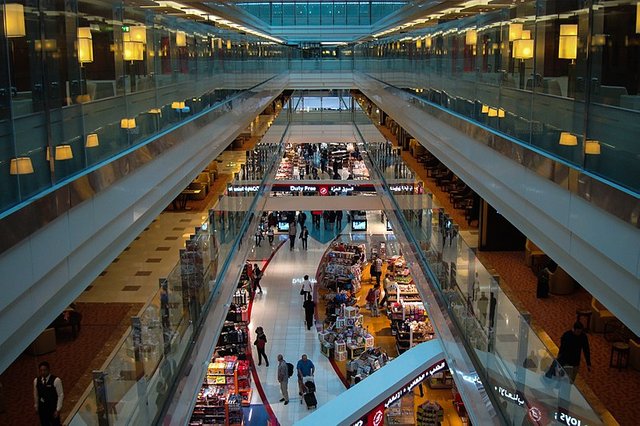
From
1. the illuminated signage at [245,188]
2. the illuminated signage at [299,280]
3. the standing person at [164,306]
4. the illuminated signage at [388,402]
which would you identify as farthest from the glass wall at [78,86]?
the illuminated signage at [299,280]

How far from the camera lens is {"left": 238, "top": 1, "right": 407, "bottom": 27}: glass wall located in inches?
1762

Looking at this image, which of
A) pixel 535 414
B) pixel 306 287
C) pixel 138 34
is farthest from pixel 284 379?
pixel 535 414

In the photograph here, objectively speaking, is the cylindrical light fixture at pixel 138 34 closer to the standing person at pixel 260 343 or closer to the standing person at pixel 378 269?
the standing person at pixel 260 343

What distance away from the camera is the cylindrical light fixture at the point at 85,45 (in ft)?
18.2

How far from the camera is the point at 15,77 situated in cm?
401

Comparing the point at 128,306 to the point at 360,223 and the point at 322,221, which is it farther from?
the point at 322,221

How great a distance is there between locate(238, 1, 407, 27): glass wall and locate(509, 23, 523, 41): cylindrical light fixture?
3824 cm

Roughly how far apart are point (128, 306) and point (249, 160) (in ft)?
30.6

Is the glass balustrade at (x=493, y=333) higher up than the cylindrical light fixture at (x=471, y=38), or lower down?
lower down

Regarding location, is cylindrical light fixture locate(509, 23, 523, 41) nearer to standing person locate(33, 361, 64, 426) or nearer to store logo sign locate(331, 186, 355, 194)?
standing person locate(33, 361, 64, 426)

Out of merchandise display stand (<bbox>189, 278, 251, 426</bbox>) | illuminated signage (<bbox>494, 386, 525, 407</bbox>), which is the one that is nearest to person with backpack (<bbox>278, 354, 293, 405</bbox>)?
merchandise display stand (<bbox>189, 278, 251, 426</bbox>)

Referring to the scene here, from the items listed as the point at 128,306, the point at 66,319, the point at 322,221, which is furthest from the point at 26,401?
the point at 322,221

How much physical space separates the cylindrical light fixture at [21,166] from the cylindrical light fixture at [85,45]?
5.19 ft

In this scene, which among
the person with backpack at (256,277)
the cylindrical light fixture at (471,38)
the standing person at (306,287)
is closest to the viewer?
the cylindrical light fixture at (471,38)
